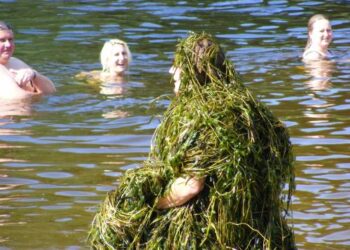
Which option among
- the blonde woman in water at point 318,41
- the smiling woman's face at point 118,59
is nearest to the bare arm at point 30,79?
the smiling woman's face at point 118,59

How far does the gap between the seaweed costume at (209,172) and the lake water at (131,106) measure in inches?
54.3

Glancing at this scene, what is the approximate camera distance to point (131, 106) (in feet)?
38.1

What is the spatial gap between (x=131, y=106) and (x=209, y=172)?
272 inches

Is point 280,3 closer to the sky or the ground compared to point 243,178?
closer to the ground

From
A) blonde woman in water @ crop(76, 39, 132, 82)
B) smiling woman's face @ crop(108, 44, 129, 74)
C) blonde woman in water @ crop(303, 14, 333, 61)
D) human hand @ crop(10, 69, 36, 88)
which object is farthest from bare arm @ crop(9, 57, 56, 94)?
blonde woman in water @ crop(303, 14, 333, 61)

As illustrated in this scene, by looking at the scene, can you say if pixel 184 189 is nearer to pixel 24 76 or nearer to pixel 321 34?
pixel 24 76

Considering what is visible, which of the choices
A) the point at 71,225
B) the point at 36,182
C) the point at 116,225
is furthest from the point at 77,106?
the point at 116,225

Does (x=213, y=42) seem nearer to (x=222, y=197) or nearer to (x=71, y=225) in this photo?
(x=222, y=197)

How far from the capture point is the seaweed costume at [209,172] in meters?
Result: 4.75

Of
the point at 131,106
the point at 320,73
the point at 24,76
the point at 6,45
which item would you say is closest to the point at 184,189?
the point at 131,106

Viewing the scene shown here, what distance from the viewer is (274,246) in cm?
497

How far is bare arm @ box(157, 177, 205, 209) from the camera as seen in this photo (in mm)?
4764

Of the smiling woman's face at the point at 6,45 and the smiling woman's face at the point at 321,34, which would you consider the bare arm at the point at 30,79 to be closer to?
the smiling woman's face at the point at 6,45

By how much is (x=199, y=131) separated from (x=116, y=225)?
630mm
